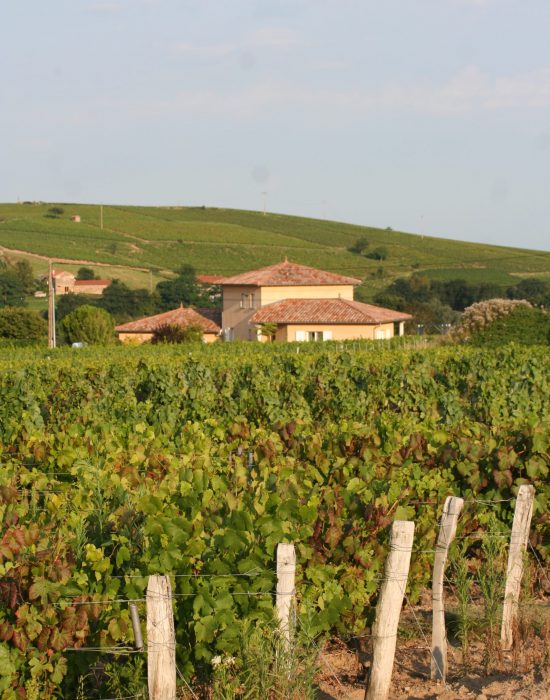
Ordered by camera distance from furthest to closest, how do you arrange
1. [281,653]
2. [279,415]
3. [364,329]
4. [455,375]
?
[364,329] < [455,375] < [279,415] < [281,653]

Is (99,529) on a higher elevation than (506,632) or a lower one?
higher

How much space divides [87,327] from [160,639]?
181 ft

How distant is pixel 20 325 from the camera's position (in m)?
59.2

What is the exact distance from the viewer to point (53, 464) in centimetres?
777

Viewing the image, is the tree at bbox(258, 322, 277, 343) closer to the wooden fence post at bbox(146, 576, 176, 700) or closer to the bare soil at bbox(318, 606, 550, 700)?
the bare soil at bbox(318, 606, 550, 700)

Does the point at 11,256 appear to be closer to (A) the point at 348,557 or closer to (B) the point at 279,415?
(B) the point at 279,415

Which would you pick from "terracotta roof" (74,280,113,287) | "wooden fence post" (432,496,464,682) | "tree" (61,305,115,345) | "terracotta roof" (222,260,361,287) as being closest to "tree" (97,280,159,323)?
"terracotta roof" (74,280,113,287)

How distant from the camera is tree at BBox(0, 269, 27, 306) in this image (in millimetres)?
82812

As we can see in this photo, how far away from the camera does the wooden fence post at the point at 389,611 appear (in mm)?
5191

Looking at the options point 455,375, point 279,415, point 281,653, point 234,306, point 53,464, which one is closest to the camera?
point 281,653

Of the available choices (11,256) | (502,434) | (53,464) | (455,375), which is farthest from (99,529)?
(11,256)

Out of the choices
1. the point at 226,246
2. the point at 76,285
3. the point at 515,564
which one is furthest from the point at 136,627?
the point at 226,246

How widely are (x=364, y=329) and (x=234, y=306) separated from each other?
10.4 meters

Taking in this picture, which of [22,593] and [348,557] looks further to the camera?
[348,557]
